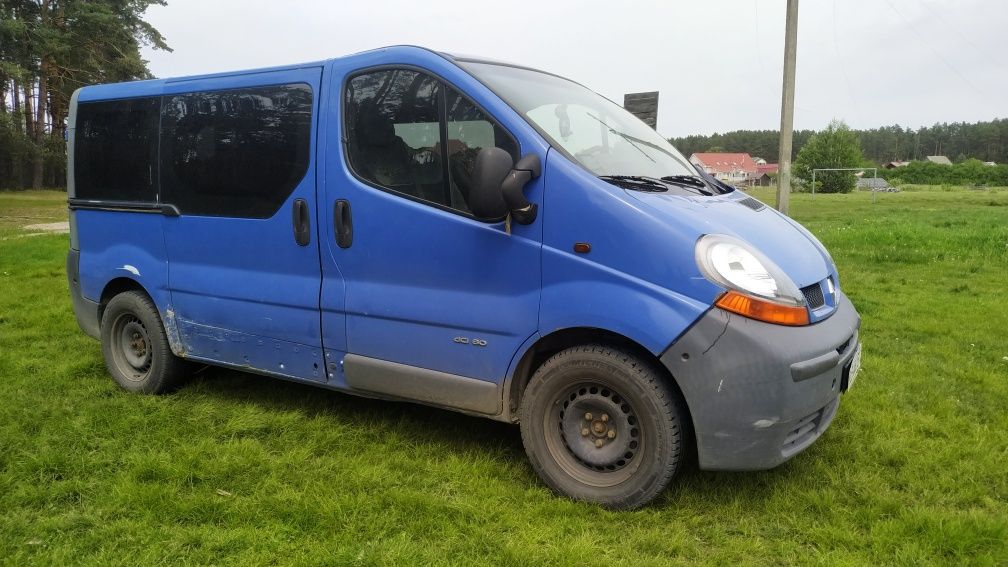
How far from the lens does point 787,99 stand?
11.0m

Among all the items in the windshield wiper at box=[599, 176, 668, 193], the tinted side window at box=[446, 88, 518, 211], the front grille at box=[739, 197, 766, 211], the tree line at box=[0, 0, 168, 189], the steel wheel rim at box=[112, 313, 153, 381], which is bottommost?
the steel wheel rim at box=[112, 313, 153, 381]

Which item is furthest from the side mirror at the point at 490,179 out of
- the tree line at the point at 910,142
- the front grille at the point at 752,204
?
the tree line at the point at 910,142

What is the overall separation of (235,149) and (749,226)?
9.63ft

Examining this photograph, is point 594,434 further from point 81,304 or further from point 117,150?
point 81,304

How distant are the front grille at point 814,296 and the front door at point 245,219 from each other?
8.01ft

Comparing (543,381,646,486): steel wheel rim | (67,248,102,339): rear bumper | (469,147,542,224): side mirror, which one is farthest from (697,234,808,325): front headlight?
(67,248,102,339): rear bumper

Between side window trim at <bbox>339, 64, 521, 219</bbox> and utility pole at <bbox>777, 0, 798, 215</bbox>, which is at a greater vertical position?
utility pole at <bbox>777, 0, 798, 215</bbox>

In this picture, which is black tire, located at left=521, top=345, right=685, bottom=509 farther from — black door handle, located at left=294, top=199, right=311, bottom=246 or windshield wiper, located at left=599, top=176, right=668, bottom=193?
black door handle, located at left=294, top=199, right=311, bottom=246

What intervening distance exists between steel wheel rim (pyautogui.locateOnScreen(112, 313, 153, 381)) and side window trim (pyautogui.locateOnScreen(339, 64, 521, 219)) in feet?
7.47

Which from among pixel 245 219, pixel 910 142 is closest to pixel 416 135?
pixel 245 219

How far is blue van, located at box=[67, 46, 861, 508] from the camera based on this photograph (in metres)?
2.90

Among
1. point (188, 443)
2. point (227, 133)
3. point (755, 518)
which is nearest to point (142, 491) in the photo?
point (188, 443)

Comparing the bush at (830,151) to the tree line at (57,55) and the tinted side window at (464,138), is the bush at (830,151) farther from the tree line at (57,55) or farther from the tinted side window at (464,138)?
the tinted side window at (464,138)

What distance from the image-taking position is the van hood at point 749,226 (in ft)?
9.87
